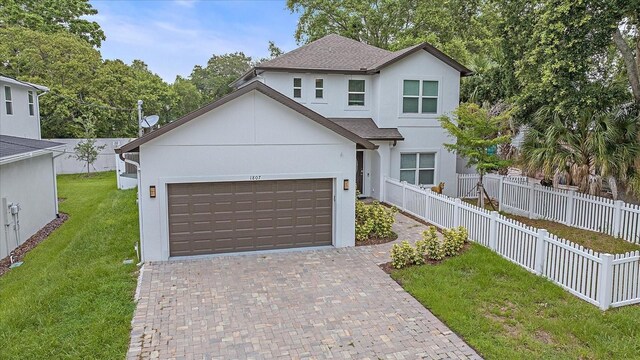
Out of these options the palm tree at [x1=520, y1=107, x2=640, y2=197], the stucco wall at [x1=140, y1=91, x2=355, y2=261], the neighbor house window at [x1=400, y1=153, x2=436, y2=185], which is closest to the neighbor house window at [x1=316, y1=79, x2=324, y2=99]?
the neighbor house window at [x1=400, y1=153, x2=436, y2=185]

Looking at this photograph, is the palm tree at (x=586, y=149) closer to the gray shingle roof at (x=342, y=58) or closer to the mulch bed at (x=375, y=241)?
the mulch bed at (x=375, y=241)

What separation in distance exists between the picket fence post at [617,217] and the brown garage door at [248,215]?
769 centimetres

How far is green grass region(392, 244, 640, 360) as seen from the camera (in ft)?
21.1

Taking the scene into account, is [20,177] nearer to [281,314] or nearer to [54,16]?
[281,314]

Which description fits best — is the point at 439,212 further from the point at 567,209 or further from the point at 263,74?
the point at 263,74

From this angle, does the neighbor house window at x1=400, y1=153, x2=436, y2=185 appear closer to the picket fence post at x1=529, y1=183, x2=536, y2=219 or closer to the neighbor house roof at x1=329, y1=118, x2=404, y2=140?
the neighbor house roof at x1=329, y1=118, x2=404, y2=140

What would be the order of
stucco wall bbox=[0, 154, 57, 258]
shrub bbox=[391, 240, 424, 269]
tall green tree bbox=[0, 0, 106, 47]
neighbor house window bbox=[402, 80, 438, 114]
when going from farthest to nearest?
1. tall green tree bbox=[0, 0, 106, 47]
2. neighbor house window bbox=[402, 80, 438, 114]
3. stucco wall bbox=[0, 154, 57, 258]
4. shrub bbox=[391, 240, 424, 269]

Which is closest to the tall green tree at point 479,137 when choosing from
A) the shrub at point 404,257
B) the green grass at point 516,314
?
the green grass at point 516,314

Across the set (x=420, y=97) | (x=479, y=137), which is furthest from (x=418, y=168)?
(x=479, y=137)

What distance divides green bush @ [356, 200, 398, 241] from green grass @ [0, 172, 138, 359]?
597cm

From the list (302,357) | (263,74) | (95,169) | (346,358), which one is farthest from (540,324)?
(95,169)

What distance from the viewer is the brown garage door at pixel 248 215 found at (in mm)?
10773

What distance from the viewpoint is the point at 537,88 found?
12609 millimetres

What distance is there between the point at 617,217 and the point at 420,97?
8681 millimetres
